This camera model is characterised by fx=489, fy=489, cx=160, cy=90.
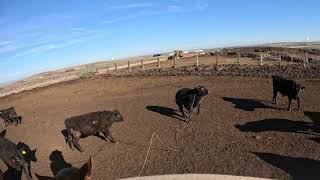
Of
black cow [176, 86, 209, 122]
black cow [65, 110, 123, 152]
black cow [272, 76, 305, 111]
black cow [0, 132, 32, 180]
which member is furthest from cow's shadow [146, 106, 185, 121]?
black cow [0, 132, 32, 180]

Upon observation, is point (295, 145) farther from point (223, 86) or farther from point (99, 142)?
point (223, 86)

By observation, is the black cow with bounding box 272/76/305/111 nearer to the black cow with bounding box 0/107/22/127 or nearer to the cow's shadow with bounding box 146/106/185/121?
the cow's shadow with bounding box 146/106/185/121

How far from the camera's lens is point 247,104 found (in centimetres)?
2005

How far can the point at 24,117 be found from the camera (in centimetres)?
2611

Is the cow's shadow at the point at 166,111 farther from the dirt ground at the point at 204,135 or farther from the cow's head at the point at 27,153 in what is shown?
the cow's head at the point at 27,153

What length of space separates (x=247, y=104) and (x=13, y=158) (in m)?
10.00

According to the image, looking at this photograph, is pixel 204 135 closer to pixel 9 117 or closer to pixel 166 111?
pixel 166 111

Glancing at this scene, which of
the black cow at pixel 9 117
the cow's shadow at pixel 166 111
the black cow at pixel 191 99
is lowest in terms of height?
the black cow at pixel 9 117

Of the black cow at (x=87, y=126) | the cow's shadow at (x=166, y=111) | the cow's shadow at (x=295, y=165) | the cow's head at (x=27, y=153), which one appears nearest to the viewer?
the cow's shadow at (x=295, y=165)

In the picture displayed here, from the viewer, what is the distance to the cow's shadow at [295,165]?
40.2ft

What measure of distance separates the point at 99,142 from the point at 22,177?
3.61 m

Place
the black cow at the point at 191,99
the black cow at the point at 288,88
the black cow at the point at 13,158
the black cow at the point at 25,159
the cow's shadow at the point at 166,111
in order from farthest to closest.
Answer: the cow's shadow at the point at 166,111 < the black cow at the point at 191,99 < the black cow at the point at 288,88 < the black cow at the point at 25,159 < the black cow at the point at 13,158

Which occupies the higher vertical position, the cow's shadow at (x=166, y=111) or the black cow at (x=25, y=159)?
the cow's shadow at (x=166, y=111)

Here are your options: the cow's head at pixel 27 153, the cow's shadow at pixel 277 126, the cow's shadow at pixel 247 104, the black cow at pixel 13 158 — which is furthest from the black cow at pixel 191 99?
the black cow at pixel 13 158
